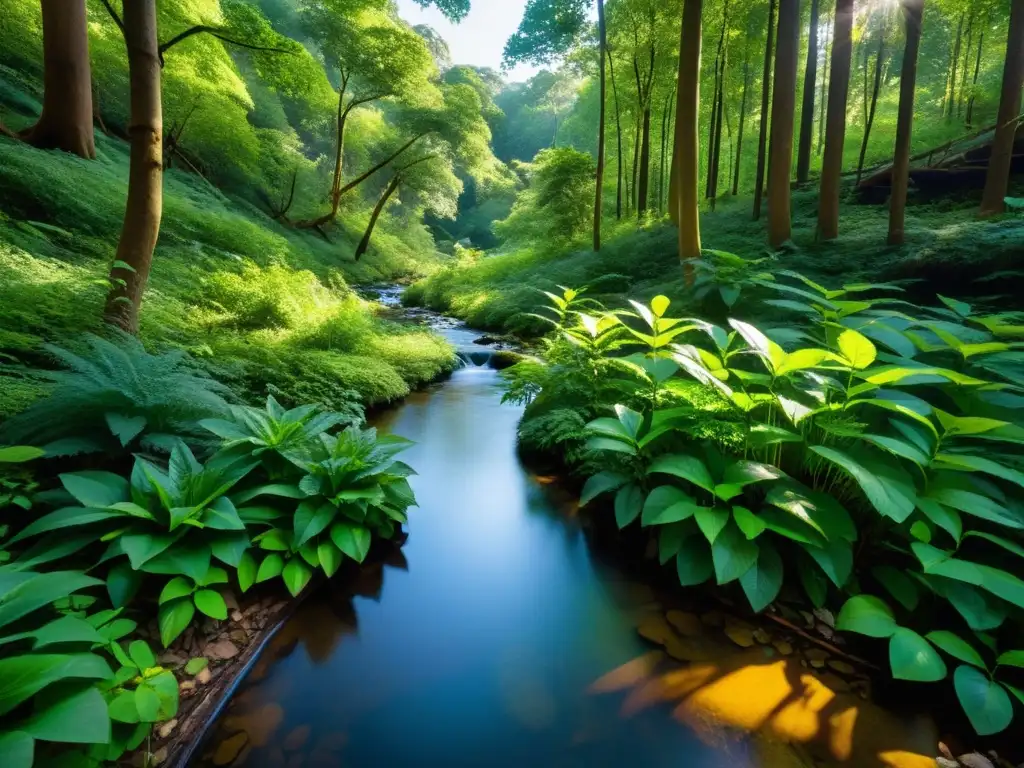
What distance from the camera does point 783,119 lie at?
7148mm

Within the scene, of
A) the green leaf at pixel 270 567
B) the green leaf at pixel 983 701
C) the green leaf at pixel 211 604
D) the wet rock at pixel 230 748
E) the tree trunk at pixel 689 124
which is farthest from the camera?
the tree trunk at pixel 689 124

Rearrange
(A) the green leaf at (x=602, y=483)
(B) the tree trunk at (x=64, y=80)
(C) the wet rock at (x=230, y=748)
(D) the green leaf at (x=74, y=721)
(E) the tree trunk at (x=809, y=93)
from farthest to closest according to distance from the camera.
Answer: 1. (E) the tree trunk at (x=809, y=93)
2. (B) the tree trunk at (x=64, y=80)
3. (A) the green leaf at (x=602, y=483)
4. (C) the wet rock at (x=230, y=748)
5. (D) the green leaf at (x=74, y=721)

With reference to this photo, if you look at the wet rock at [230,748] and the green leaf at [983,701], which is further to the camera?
the wet rock at [230,748]

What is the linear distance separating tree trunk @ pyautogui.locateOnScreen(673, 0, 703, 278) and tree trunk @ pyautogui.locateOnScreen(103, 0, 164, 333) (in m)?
5.51

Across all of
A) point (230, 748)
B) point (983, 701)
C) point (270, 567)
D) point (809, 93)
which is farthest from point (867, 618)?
point (809, 93)

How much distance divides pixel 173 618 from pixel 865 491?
2.88 meters

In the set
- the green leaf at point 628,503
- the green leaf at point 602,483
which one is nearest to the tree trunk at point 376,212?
the green leaf at point 602,483

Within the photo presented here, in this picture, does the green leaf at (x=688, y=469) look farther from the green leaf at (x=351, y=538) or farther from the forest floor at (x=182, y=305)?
the forest floor at (x=182, y=305)

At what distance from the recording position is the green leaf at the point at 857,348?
86.4 inches

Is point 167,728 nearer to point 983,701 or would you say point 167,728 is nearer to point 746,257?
point 983,701

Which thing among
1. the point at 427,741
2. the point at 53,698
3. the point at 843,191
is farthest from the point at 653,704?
the point at 843,191

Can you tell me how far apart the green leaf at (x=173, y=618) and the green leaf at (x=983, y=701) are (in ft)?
9.72

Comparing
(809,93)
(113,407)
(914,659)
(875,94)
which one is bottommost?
(914,659)

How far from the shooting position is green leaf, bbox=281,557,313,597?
7.55ft
